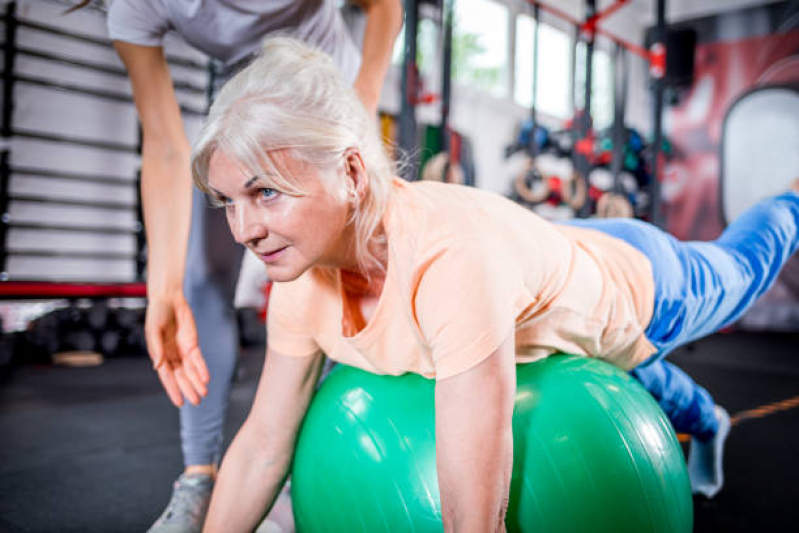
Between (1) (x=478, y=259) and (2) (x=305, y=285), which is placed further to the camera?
(2) (x=305, y=285)

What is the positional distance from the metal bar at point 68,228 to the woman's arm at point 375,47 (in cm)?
352

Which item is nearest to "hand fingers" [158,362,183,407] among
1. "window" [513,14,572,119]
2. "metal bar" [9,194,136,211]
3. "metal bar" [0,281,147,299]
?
"metal bar" [0,281,147,299]

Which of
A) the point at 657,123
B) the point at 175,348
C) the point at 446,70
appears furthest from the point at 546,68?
the point at 175,348

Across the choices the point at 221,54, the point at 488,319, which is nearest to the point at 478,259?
the point at 488,319

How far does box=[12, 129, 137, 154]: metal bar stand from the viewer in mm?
3982

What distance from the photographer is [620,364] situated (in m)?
1.23

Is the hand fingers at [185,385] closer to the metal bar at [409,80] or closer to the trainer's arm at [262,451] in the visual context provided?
the trainer's arm at [262,451]

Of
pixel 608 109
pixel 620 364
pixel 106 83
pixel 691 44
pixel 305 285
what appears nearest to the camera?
pixel 305 285

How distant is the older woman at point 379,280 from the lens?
736 millimetres

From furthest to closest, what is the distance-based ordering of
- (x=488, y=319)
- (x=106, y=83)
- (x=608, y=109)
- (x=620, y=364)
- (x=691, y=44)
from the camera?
(x=608, y=109)
(x=691, y=44)
(x=106, y=83)
(x=620, y=364)
(x=488, y=319)

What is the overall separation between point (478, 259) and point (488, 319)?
0.07 meters

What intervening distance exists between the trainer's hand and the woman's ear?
56cm

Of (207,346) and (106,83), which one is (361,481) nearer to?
(207,346)

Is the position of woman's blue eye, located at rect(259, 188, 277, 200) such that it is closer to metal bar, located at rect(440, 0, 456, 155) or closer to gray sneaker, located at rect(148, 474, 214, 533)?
gray sneaker, located at rect(148, 474, 214, 533)
